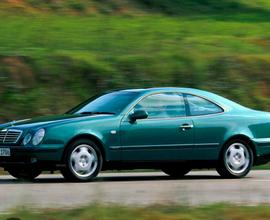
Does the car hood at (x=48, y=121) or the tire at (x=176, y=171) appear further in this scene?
the tire at (x=176, y=171)

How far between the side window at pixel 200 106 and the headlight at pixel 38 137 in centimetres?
256

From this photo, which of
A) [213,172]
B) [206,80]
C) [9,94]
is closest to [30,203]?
[213,172]

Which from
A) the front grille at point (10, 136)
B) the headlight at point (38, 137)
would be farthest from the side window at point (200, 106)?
the front grille at point (10, 136)

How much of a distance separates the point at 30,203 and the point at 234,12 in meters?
27.3

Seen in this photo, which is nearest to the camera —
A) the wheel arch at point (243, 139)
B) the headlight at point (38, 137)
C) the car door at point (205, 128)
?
the headlight at point (38, 137)

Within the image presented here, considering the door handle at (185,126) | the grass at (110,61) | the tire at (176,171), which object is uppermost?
the grass at (110,61)

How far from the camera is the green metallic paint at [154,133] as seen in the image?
15.1 meters

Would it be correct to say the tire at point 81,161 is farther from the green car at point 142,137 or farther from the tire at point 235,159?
the tire at point 235,159

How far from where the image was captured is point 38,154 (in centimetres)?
1505

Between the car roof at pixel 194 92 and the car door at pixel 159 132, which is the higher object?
the car roof at pixel 194 92

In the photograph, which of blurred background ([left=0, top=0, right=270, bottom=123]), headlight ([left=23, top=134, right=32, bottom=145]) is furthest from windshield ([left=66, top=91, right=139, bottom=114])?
blurred background ([left=0, top=0, right=270, bottom=123])

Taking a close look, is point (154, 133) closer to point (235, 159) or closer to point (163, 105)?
point (163, 105)

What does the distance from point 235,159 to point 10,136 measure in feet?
12.1

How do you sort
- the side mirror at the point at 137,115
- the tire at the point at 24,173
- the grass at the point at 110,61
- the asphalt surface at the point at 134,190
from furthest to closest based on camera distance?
the grass at the point at 110,61 < the tire at the point at 24,173 < the side mirror at the point at 137,115 < the asphalt surface at the point at 134,190
